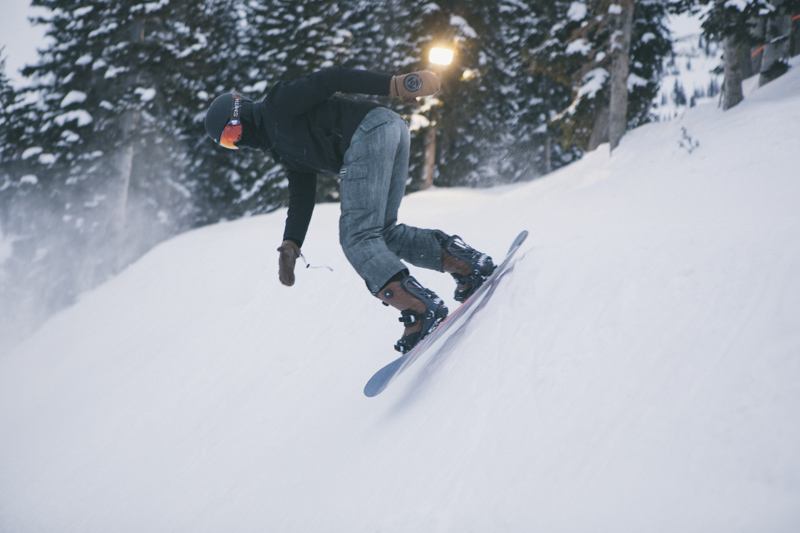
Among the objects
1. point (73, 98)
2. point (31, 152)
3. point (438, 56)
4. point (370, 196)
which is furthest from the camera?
point (31, 152)

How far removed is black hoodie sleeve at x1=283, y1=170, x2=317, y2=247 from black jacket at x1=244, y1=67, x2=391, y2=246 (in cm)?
13

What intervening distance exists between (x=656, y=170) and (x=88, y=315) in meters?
9.66

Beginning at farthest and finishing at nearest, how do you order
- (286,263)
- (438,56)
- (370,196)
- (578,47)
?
(578,47) → (438,56) → (286,263) → (370,196)

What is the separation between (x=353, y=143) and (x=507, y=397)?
1.61 metres

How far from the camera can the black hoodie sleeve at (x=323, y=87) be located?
290 cm

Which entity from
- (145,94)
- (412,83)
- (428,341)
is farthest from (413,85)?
(145,94)

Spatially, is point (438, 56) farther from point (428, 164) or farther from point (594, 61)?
point (428, 164)

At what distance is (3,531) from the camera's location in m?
4.41

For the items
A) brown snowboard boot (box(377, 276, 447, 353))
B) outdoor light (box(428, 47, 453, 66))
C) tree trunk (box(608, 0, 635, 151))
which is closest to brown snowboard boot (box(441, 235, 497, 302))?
brown snowboard boot (box(377, 276, 447, 353))

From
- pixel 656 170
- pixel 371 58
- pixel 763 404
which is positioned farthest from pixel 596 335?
pixel 371 58

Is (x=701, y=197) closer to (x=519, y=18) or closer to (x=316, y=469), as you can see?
(x=316, y=469)

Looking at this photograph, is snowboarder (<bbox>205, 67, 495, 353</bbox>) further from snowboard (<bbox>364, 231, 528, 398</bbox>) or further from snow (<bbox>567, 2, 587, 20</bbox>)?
snow (<bbox>567, 2, 587, 20</bbox>)

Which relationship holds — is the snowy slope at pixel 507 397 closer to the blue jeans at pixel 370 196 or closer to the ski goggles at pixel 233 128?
the blue jeans at pixel 370 196

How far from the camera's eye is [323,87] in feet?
9.58
